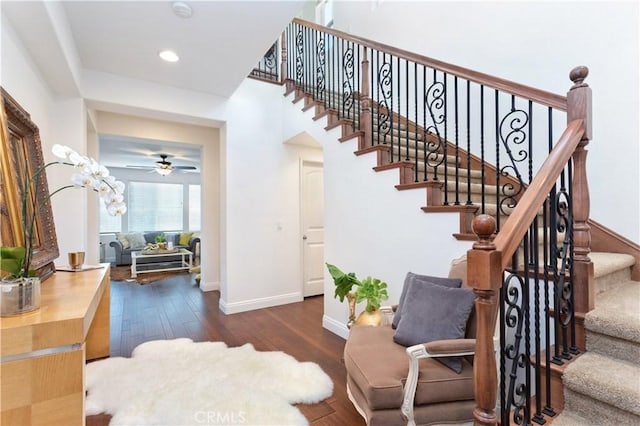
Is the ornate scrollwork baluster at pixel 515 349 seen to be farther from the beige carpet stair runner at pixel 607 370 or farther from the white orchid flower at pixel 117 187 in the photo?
the white orchid flower at pixel 117 187

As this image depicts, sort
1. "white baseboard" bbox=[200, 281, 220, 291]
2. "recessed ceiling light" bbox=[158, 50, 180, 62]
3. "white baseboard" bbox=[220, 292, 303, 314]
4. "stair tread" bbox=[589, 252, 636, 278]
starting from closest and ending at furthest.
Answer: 1. "stair tread" bbox=[589, 252, 636, 278]
2. "recessed ceiling light" bbox=[158, 50, 180, 62]
3. "white baseboard" bbox=[220, 292, 303, 314]
4. "white baseboard" bbox=[200, 281, 220, 291]

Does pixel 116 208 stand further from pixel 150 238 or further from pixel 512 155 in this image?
pixel 150 238

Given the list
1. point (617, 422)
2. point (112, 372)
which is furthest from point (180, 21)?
point (617, 422)

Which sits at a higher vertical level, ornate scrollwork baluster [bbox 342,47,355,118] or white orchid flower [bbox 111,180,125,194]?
ornate scrollwork baluster [bbox 342,47,355,118]

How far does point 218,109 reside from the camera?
12.5 feet

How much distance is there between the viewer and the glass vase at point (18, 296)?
1151mm

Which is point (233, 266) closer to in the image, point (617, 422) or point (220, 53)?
point (220, 53)

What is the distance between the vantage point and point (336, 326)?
3.23m

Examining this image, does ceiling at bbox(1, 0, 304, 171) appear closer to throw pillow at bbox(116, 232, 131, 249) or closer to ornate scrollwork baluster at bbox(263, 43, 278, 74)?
ornate scrollwork baluster at bbox(263, 43, 278, 74)

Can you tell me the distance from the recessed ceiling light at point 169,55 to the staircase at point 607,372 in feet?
11.7

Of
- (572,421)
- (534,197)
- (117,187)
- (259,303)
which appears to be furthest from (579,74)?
(259,303)

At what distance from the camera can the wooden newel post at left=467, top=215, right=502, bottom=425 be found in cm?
101

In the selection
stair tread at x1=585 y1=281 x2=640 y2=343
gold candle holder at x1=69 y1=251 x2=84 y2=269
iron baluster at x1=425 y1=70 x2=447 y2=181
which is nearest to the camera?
stair tread at x1=585 y1=281 x2=640 y2=343

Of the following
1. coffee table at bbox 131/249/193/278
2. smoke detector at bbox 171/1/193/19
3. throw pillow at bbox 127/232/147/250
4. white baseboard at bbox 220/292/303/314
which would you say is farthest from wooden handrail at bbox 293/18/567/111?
throw pillow at bbox 127/232/147/250
